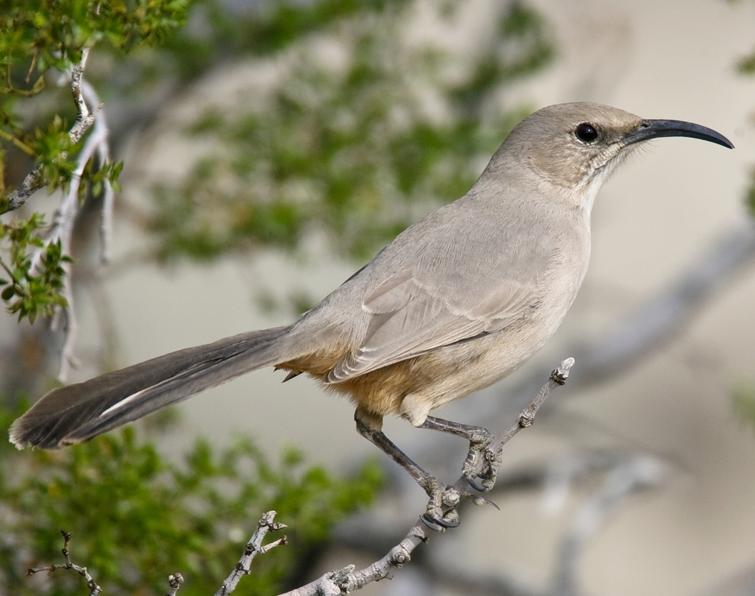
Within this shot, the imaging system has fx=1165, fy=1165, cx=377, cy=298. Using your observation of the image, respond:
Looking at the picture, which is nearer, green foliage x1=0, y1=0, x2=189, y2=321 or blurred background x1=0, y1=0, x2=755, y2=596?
green foliage x1=0, y1=0, x2=189, y2=321

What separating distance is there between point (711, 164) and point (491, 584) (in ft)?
14.4

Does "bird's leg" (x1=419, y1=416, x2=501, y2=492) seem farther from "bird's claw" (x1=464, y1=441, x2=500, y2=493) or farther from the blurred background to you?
the blurred background

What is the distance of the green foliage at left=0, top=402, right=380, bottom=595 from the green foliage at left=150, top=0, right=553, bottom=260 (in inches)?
54.1

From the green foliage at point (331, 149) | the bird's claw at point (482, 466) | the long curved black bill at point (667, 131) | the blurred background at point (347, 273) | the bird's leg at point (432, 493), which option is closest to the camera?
the bird's claw at point (482, 466)

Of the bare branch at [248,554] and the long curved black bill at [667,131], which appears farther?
the long curved black bill at [667,131]

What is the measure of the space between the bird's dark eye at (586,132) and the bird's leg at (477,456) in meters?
1.24

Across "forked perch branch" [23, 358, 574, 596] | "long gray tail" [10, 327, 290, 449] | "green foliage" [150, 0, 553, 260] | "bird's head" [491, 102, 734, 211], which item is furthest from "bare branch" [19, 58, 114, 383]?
"bird's head" [491, 102, 734, 211]

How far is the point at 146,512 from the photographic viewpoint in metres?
3.72

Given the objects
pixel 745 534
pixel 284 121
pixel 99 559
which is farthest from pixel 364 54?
pixel 745 534

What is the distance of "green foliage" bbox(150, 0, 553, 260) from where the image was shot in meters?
5.21

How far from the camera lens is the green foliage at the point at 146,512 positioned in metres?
3.77

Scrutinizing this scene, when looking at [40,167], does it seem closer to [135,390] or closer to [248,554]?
[135,390]

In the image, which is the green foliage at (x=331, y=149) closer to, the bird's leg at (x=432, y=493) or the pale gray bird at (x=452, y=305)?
the pale gray bird at (x=452, y=305)

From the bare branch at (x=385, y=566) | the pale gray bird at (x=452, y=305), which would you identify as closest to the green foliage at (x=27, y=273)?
the pale gray bird at (x=452, y=305)
